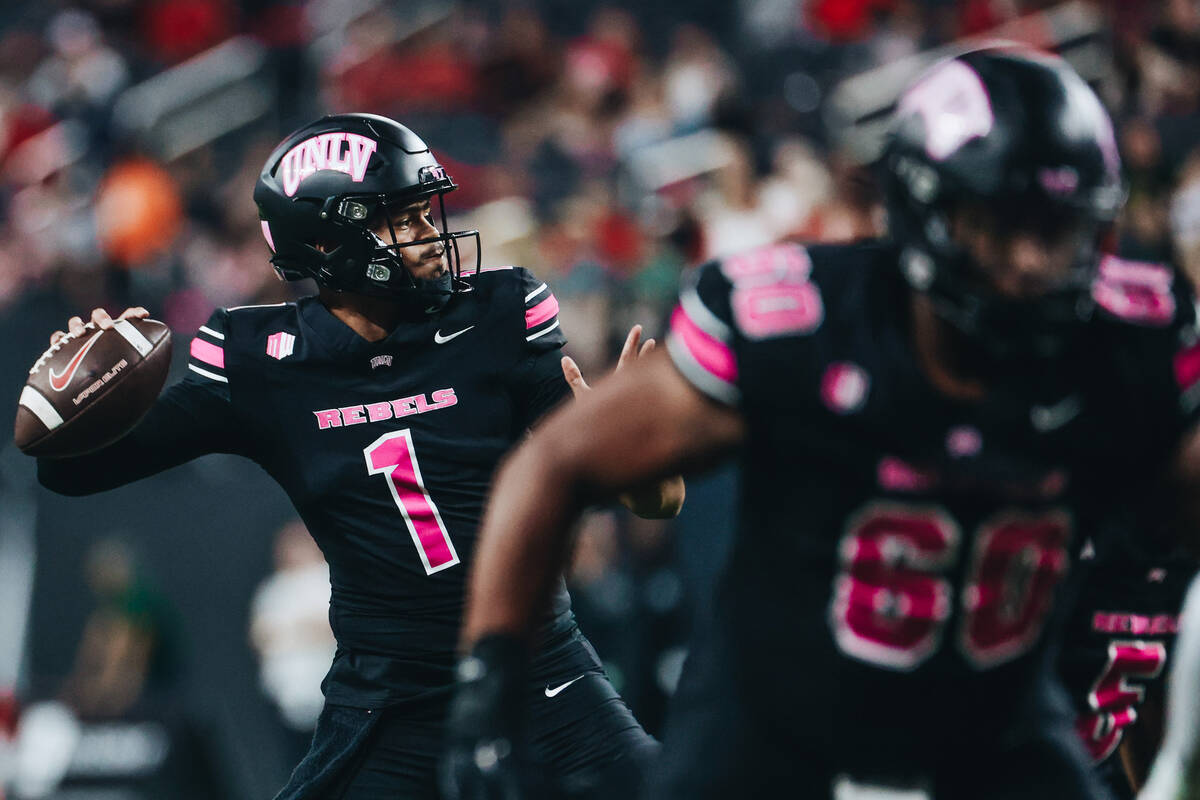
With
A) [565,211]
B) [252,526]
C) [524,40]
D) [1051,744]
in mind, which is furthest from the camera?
[524,40]

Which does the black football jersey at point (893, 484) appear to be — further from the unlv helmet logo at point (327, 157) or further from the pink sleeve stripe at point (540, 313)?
the unlv helmet logo at point (327, 157)

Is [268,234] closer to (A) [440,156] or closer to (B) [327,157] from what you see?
(B) [327,157]

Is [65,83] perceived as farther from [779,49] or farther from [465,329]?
[465,329]

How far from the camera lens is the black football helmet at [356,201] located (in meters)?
3.42

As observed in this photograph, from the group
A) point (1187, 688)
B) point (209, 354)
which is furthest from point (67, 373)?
point (1187, 688)

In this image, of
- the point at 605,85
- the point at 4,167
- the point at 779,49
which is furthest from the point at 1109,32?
the point at 4,167

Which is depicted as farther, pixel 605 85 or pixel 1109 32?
pixel 605 85

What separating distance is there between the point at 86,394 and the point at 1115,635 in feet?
7.64

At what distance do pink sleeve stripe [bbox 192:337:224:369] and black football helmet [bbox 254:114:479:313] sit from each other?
294 mm

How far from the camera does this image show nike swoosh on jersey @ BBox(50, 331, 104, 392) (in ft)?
11.0

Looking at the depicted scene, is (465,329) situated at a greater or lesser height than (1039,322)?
lesser

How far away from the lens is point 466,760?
212cm

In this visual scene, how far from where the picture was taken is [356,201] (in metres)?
3.43

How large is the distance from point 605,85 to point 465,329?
686 cm
